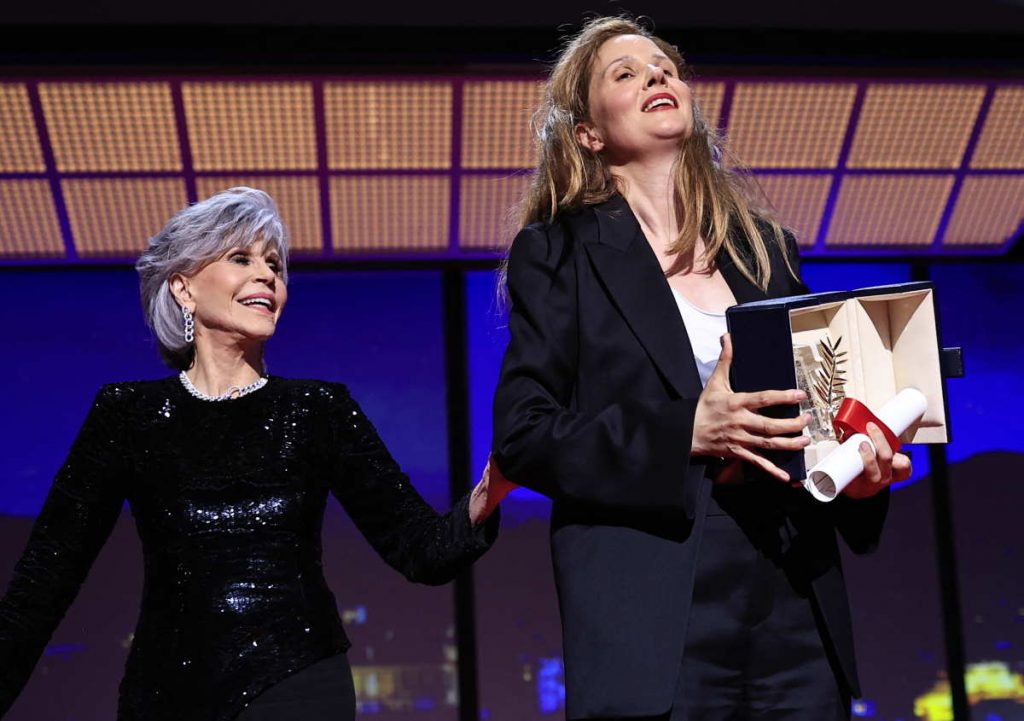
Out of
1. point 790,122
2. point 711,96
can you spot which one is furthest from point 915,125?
point 711,96

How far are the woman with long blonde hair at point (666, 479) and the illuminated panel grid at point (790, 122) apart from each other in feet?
7.86

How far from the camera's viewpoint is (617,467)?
1.47m

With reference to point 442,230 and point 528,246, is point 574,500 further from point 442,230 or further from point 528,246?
point 442,230

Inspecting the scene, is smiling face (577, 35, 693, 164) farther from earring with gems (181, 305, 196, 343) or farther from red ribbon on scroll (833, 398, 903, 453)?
earring with gems (181, 305, 196, 343)

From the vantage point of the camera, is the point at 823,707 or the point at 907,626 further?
the point at 907,626

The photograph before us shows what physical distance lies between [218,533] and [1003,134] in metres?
3.19

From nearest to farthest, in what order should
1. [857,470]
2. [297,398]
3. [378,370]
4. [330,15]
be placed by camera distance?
[857,470]
[297,398]
[330,15]
[378,370]

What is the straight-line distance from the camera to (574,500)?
150cm

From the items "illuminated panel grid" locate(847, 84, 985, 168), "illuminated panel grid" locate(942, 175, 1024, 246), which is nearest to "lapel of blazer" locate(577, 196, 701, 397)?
"illuminated panel grid" locate(847, 84, 985, 168)

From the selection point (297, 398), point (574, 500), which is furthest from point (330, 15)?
point (574, 500)

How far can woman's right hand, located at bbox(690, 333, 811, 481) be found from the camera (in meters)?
1.38

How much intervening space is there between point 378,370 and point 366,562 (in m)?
0.66

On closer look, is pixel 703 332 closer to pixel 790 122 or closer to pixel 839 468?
pixel 839 468

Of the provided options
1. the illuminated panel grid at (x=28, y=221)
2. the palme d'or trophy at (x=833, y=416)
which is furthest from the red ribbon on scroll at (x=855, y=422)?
the illuminated panel grid at (x=28, y=221)
